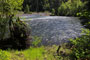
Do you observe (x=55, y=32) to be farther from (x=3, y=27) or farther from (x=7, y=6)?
(x=7, y=6)

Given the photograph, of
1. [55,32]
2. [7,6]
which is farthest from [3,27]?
[55,32]

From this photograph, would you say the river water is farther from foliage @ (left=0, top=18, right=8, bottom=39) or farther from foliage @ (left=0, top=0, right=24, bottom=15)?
foliage @ (left=0, top=18, right=8, bottom=39)

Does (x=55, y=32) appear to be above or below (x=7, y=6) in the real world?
below

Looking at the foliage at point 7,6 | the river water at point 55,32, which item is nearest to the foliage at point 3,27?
the foliage at point 7,6

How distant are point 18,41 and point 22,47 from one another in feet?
2.45

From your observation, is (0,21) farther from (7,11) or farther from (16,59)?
(16,59)

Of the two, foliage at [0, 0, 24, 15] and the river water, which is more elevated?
foliage at [0, 0, 24, 15]

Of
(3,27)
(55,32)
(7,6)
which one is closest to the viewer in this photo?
(7,6)

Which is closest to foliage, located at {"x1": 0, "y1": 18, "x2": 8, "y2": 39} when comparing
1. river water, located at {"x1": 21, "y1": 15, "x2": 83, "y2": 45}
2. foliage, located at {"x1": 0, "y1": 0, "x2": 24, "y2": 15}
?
foliage, located at {"x1": 0, "y1": 0, "x2": 24, "y2": 15}

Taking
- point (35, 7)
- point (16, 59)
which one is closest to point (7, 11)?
point (16, 59)

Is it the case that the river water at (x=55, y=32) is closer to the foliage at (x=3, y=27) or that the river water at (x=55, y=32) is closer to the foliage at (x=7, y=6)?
the foliage at (x=7, y=6)

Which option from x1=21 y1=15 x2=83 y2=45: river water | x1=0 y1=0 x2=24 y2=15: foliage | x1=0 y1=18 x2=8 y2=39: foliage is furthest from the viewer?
x1=21 y1=15 x2=83 y2=45: river water

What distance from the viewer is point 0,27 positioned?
333 inches

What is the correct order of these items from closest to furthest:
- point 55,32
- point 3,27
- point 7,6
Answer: point 7,6
point 3,27
point 55,32
